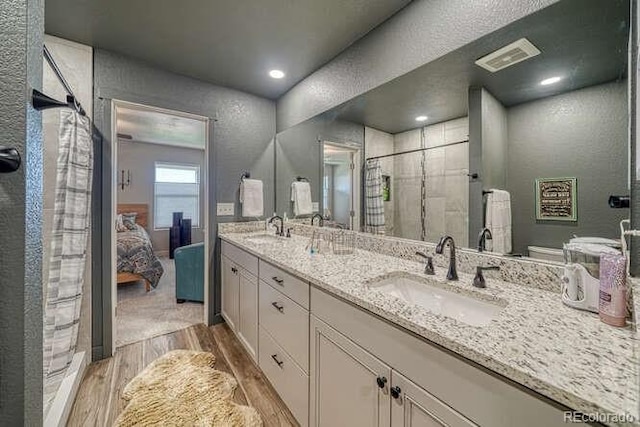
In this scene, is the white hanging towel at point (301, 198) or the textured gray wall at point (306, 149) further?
the white hanging towel at point (301, 198)

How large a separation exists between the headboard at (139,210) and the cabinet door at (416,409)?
6.11 m

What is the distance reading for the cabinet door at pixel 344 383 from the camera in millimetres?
852

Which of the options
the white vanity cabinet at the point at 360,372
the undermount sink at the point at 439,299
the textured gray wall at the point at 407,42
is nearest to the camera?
the white vanity cabinet at the point at 360,372

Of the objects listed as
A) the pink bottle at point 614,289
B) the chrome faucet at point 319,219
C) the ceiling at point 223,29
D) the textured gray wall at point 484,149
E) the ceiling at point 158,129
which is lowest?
the pink bottle at point 614,289

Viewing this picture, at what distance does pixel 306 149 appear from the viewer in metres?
2.53

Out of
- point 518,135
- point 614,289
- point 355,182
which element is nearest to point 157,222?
point 355,182

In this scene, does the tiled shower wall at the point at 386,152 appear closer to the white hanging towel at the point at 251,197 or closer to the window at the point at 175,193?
the white hanging towel at the point at 251,197

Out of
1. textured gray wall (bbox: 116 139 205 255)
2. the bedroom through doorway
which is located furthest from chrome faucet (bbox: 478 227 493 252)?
textured gray wall (bbox: 116 139 205 255)

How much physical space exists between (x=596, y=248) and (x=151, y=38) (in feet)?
8.89

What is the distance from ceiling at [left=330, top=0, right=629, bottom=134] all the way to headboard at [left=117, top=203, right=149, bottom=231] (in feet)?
19.0

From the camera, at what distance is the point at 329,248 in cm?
176

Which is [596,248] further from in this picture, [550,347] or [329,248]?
[329,248]

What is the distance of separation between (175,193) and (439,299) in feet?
20.2

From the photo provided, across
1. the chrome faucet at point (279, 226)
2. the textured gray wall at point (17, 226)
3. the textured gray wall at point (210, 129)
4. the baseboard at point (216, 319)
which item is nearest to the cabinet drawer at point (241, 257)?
the textured gray wall at point (210, 129)
